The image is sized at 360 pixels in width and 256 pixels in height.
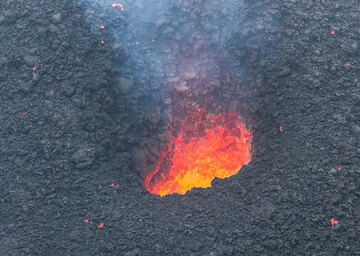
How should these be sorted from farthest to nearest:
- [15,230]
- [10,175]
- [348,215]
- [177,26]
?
1. [177,26]
2. [10,175]
3. [15,230]
4. [348,215]

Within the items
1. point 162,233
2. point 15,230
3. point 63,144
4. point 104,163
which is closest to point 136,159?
point 104,163

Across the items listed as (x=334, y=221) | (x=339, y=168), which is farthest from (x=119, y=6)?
(x=334, y=221)

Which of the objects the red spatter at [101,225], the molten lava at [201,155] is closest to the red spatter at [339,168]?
the molten lava at [201,155]

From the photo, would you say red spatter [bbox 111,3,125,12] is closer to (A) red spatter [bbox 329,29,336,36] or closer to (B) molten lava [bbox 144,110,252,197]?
(B) molten lava [bbox 144,110,252,197]

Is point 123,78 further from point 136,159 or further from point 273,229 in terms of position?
point 273,229

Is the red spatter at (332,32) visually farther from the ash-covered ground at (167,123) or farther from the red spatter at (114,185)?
the red spatter at (114,185)

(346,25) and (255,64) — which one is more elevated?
(346,25)

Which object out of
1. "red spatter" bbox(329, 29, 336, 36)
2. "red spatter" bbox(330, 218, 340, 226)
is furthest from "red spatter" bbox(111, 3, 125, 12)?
"red spatter" bbox(330, 218, 340, 226)
